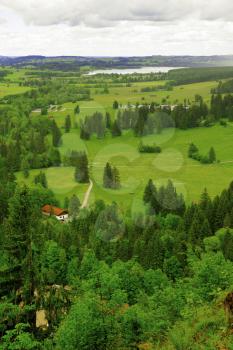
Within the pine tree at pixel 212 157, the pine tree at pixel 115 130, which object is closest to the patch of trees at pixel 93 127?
the pine tree at pixel 115 130

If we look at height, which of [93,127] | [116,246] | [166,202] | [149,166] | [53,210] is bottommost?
[149,166]

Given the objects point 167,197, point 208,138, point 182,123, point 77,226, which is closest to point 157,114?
point 182,123

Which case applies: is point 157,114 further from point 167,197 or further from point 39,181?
point 167,197

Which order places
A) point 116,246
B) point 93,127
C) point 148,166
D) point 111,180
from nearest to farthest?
point 116,246
point 111,180
point 148,166
point 93,127

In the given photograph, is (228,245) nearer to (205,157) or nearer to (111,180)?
(111,180)

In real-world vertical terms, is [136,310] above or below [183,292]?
above

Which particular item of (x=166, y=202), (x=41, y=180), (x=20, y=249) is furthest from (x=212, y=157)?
(x=20, y=249)

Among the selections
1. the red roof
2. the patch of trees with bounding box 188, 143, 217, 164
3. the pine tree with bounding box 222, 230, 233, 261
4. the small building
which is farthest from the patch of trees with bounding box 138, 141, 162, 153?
the pine tree with bounding box 222, 230, 233, 261

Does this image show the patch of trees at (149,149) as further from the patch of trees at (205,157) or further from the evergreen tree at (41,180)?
the evergreen tree at (41,180)
